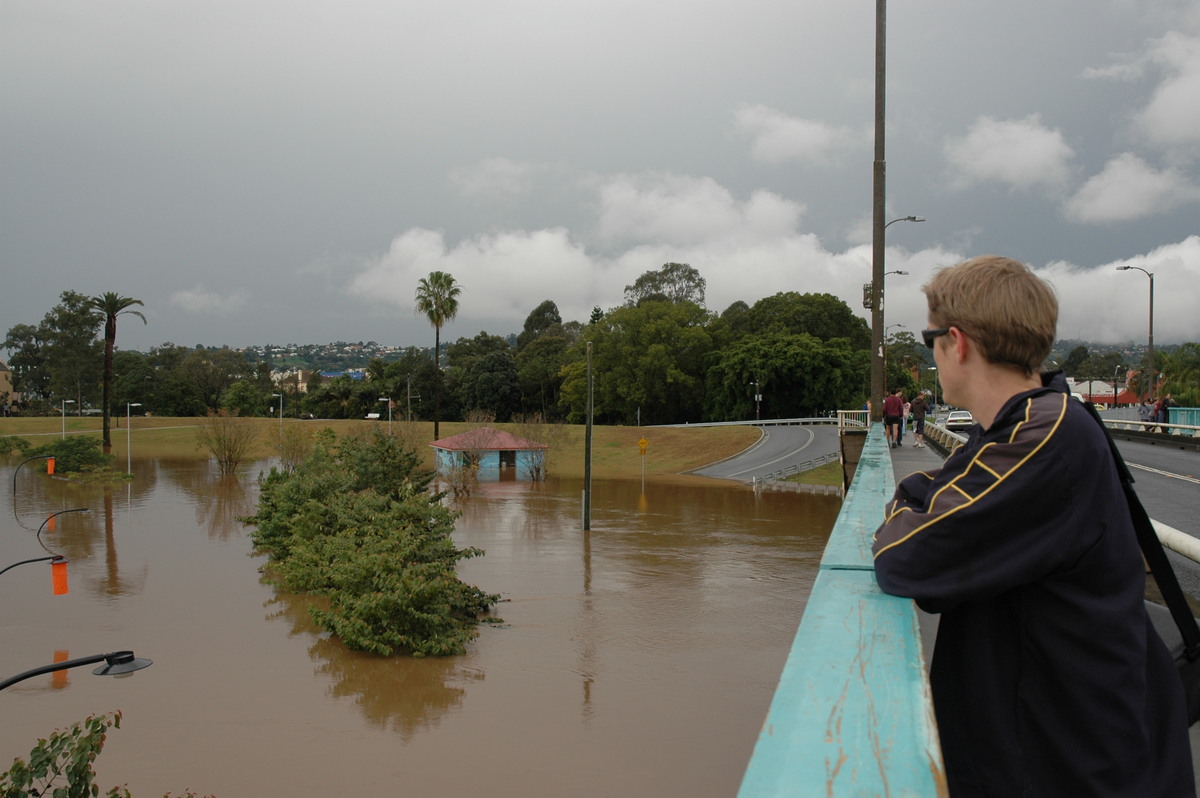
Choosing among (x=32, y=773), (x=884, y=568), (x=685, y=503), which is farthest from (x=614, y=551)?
(x=884, y=568)

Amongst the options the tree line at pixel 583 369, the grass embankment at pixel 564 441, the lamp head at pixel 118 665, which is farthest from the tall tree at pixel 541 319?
the lamp head at pixel 118 665

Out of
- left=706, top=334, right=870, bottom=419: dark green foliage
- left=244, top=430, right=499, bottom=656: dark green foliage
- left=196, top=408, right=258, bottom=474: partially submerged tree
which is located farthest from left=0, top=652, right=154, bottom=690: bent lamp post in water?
left=706, top=334, right=870, bottom=419: dark green foliage

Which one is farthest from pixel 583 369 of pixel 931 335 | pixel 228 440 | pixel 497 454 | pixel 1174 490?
pixel 931 335

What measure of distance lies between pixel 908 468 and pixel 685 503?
34682 mm

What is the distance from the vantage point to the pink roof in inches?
2365

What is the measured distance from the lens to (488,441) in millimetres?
61094

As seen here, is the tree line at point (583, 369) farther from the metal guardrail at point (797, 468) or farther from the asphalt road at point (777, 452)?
the metal guardrail at point (797, 468)

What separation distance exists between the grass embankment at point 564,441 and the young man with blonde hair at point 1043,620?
5513 cm

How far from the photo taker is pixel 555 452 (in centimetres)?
6706

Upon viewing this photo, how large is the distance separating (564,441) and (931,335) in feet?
219

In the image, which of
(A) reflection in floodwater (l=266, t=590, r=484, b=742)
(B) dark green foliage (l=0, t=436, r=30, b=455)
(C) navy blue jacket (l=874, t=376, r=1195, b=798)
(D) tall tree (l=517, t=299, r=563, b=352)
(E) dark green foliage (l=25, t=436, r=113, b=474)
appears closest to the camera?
(C) navy blue jacket (l=874, t=376, r=1195, b=798)

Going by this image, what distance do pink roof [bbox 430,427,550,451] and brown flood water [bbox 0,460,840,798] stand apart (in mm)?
24261

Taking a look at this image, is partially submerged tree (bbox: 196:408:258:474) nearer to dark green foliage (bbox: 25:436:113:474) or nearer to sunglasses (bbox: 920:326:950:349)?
dark green foliage (bbox: 25:436:113:474)

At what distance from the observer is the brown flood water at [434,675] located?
45.6 feet
